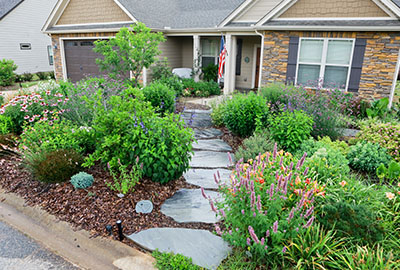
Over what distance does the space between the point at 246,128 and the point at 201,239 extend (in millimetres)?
3517

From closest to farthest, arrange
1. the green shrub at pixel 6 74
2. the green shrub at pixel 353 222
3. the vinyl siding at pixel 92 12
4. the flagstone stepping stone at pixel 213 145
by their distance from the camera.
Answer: the green shrub at pixel 353 222, the flagstone stepping stone at pixel 213 145, the vinyl siding at pixel 92 12, the green shrub at pixel 6 74

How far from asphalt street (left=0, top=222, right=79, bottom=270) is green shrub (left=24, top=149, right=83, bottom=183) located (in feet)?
3.09

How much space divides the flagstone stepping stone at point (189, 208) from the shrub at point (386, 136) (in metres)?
3.23

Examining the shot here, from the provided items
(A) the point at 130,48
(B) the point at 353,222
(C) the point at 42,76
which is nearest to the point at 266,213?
(B) the point at 353,222

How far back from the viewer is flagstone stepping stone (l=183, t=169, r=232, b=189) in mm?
4645

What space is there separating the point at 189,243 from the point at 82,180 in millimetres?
1894

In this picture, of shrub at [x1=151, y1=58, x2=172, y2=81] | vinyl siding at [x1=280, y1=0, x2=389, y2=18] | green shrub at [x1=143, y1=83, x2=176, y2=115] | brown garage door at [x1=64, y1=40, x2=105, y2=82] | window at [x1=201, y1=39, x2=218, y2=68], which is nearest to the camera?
green shrub at [x1=143, y1=83, x2=176, y2=115]

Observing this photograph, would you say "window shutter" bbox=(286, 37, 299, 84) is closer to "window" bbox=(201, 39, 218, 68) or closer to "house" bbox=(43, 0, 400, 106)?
"house" bbox=(43, 0, 400, 106)

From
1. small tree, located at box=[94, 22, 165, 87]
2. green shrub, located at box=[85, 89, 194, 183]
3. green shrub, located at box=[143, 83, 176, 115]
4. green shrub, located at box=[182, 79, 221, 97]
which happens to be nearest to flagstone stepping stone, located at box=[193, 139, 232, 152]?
green shrub, located at box=[85, 89, 194, 183]

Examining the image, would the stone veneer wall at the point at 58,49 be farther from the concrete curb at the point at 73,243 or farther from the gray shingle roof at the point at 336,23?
the concrete curb at the point at 73,243

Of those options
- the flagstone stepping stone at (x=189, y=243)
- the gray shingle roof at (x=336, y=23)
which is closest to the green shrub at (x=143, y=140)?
the flagstone stepping stone at (x=189, y=243)

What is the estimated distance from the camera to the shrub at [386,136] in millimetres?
5043

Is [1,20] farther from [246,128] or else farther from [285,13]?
[246,128]

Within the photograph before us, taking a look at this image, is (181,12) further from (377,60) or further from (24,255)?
(24,255)
